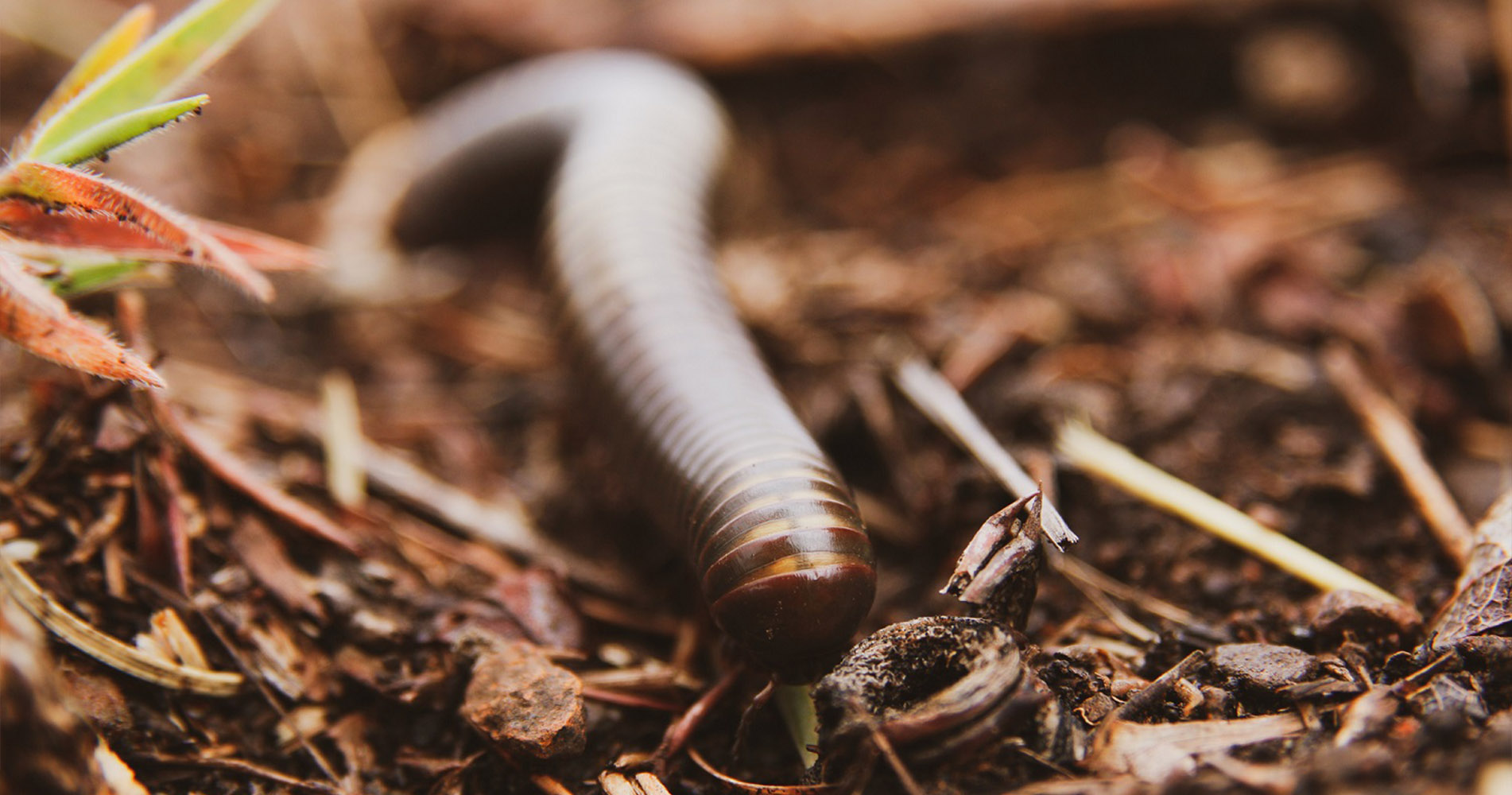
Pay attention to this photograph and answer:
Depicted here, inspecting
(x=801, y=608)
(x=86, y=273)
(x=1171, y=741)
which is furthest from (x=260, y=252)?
(x=1171, y=741)

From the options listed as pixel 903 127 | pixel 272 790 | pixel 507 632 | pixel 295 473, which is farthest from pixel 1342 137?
pixel 272 790

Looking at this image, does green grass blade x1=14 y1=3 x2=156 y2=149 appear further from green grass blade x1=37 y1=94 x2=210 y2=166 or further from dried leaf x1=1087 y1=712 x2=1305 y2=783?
dried leaf x1=1087 y1=712 x2=1305 y2=783

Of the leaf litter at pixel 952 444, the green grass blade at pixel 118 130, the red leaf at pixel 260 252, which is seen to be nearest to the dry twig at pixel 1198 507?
the leaf litter at pixel 952 444

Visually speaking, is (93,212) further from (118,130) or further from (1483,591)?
(1483,591)

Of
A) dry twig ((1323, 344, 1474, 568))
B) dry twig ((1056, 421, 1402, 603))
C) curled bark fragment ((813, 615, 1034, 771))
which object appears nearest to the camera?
curled bark fragment ((813, 615, 1034, 771))

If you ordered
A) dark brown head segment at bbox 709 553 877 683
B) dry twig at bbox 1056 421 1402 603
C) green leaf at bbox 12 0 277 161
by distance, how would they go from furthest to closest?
dry twig at bbox 1056 421 1402 603 < green leaf at bbox 12 0 277 161 < dark brown head segment at bbox 709 553 877 683

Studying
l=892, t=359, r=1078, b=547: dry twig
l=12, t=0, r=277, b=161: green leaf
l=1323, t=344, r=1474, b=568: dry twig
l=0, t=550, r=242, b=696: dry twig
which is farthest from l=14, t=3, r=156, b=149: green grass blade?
l=1323, t=344, r=1474, b=568: dry twig

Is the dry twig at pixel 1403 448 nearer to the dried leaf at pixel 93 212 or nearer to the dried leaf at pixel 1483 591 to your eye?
the dried leaf at pixel 1483 591
